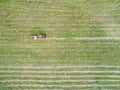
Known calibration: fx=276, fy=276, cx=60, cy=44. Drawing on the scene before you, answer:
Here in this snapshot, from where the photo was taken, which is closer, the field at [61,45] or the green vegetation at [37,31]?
the field at [61,45]

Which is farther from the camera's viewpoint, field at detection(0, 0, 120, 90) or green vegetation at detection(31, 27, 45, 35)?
green vegetation at detection(31, 27, 45, 35)

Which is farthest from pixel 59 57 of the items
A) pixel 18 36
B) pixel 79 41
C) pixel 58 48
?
pixel 18 36

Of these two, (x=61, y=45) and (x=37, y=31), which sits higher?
(x=37, y=31)

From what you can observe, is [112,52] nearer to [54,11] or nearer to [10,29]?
[54,11]

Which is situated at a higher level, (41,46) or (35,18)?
(35,18)

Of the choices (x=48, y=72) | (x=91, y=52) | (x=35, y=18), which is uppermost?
(x=35, y=18)

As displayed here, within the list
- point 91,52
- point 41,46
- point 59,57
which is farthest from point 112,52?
point 41,46

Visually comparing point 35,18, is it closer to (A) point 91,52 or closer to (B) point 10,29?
(B) point 10,29
